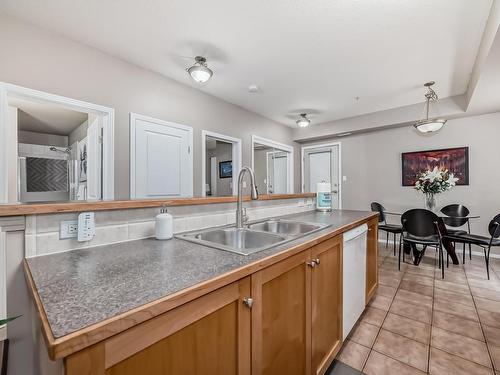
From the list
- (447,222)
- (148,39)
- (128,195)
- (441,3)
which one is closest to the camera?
(441,3)

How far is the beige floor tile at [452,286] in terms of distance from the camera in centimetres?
241

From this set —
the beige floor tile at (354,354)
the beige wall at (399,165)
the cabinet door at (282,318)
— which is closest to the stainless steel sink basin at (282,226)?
the cabinet door at (282,318)

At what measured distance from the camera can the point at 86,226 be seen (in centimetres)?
99

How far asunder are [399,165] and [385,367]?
152 inches

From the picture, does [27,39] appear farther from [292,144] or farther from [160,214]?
[292,144]

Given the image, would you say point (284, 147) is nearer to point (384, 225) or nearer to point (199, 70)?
point (384, 225)

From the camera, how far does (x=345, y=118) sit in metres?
4.66

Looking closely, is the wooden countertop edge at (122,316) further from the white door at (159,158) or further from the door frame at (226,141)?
the door frame at (226,141)

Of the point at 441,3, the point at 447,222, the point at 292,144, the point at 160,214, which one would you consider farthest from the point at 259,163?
the point at 160,214

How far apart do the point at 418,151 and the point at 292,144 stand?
2.48 m

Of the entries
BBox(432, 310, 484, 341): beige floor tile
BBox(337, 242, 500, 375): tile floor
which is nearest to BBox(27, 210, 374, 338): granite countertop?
BBox(337, 242, 500, 375): tile floor

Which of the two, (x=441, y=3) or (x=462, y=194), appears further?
(x=462, y=194)

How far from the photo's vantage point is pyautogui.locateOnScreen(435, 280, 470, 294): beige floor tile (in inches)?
94.8

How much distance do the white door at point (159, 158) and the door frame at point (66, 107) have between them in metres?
0.23
